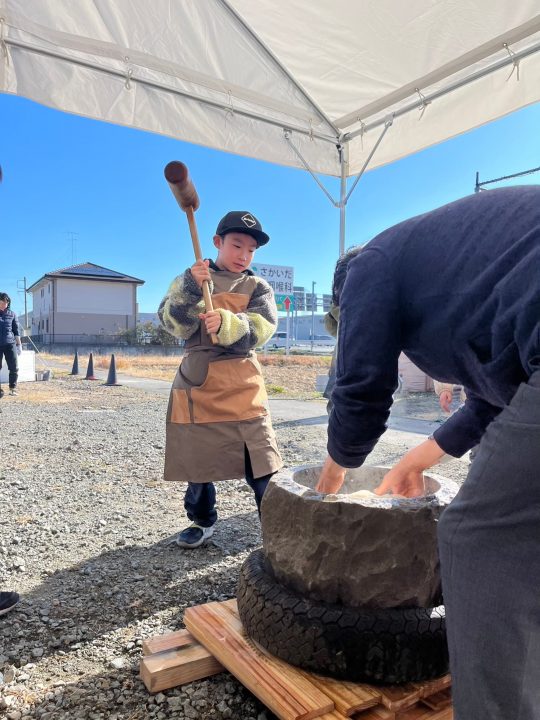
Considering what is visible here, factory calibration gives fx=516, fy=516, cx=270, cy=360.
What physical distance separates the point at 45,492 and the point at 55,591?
1.54 m

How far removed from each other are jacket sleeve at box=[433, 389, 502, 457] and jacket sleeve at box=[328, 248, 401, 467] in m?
0.34

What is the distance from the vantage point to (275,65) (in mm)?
3246

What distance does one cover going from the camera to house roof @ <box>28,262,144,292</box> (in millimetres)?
37969

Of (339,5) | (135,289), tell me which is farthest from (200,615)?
(135,289)

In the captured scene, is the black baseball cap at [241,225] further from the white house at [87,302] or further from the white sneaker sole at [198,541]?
the white house at [87,302]

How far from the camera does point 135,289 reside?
4056 centimetres

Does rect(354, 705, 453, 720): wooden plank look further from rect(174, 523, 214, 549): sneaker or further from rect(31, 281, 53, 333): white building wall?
rect(31, 281, 53, 333): white building wall

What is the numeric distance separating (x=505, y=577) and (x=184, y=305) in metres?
1.97

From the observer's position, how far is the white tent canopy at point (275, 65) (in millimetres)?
2723

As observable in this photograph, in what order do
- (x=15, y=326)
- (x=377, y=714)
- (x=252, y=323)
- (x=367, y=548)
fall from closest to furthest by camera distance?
(x=377, y=714) → (x=367, y=548) → (x=252, y=323) → (x=15, y=326)

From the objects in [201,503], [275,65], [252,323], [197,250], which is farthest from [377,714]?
[275,65]

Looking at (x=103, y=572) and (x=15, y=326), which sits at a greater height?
(x=15, y=326)

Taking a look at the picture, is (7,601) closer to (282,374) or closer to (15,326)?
(15,326)

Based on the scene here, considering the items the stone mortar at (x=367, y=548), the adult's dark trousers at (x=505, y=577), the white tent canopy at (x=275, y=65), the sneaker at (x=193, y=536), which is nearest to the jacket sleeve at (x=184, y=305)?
the sneaker at (x=193, y=536)
